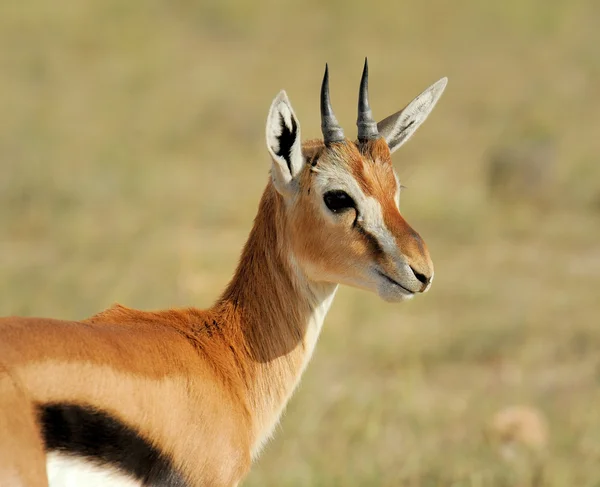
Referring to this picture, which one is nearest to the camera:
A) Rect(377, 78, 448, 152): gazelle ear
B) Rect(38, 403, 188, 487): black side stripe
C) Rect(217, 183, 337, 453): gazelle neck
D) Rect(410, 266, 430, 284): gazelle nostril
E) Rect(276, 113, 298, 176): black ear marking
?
Rect(38, 403, 188, 487): black side stripe

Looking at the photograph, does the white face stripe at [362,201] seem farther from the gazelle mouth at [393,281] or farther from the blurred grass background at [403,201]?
the blurred grass background at [403,201]

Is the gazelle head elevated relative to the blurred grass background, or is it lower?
lower

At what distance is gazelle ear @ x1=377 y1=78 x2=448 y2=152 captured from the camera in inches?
188

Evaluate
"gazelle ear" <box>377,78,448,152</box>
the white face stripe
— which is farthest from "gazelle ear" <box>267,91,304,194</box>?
"gazelle ear" <box>377,78,448,152</box>

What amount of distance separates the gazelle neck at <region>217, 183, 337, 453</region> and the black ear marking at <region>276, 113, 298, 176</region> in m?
0.25

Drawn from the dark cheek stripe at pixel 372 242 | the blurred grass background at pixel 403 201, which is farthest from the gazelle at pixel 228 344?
the blurred grass background at pixel 403 201

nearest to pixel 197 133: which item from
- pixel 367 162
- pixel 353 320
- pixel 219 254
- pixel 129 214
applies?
pixel 129 214

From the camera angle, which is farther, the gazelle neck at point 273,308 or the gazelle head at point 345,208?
the gazelle neck at point 273,308

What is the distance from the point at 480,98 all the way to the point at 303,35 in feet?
20.2

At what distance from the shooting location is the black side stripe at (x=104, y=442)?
309 centimetres

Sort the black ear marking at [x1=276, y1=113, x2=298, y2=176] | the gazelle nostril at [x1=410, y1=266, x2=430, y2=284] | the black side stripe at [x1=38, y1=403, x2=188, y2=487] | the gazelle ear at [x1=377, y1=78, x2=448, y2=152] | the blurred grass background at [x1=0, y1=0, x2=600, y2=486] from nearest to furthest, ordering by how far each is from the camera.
A: the black side stripe at [x1=38, y1=403, x2=188, y2=487]
the gazelle nostril at [x1=410, y1=266, x2=430, y2=284]
the black ear marking at [x1=276, y1=113, x2=298, y2=176]
the gazelle ear at [x1=377, y1=78, x2=448, y2=152]
the blurred grass background at [x1=0, y1=0, x2=600, y2=486]

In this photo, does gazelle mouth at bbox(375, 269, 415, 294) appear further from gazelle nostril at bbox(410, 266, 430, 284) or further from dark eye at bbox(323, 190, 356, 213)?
dark eye at bbox(323, 190, 356, 213)

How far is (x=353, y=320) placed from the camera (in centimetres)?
1081

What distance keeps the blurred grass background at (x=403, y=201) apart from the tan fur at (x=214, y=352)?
1975mm
